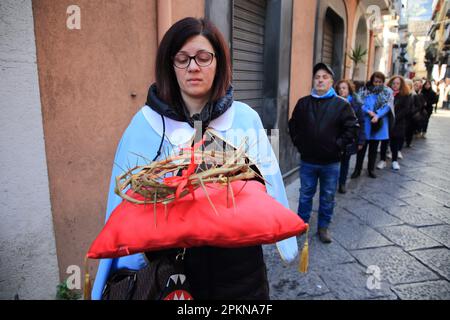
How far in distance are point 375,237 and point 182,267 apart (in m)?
3.11

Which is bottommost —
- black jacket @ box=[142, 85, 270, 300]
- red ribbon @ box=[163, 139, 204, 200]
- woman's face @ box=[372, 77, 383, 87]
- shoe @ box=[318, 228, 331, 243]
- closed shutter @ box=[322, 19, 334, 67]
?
shoe @ box=[318, 228, 331, 243]

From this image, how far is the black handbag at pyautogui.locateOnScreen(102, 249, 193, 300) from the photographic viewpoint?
1.02m

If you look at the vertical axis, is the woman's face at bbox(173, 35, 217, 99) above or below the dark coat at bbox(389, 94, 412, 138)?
above

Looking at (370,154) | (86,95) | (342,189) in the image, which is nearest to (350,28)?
(370,154)

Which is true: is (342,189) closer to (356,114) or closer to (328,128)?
(356,114)

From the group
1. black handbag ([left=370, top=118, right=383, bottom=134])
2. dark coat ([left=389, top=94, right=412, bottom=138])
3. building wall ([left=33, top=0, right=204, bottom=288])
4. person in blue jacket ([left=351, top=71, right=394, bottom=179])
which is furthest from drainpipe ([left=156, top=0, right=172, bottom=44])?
dark coat ([left=389, top=94, right=412, bottom=138])

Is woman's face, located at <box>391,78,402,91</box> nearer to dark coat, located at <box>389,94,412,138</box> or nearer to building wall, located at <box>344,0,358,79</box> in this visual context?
dark coat, located at <box>389,94,412,138</box>

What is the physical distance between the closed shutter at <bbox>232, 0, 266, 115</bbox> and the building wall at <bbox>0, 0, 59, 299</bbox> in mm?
2779

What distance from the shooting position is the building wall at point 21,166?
1.99m

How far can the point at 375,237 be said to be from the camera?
3.57 m

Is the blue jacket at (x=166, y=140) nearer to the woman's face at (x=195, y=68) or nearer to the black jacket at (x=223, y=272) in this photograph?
the woman's face at (x=195, y=68)

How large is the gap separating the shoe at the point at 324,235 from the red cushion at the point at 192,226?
Result: 8.91 ft

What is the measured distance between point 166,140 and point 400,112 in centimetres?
586
